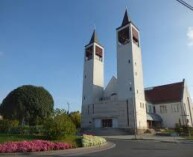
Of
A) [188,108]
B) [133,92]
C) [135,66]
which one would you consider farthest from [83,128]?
[188,108]

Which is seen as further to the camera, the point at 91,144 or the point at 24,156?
the point at 91,144

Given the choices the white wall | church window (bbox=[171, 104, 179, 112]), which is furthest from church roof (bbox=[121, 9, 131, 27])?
church window (bbox=[171, 104, 179, 112])

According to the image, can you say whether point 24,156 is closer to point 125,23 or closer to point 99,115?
point 99,115

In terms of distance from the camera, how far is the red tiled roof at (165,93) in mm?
53531

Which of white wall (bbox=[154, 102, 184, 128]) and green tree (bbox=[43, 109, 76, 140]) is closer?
green tree (bbox=[43, 109, 76, 140])

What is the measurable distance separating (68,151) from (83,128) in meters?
37.9

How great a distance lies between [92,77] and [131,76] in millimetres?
12391

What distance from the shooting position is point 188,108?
54.6 metres

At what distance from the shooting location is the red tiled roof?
53.5m

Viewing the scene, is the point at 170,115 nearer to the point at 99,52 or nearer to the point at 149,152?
the point at 99,52

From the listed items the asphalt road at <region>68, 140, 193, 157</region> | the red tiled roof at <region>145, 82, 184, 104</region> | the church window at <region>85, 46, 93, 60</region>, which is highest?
the church window at <region>85, 46, 93, 60</region>

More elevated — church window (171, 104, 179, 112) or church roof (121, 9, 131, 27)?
church roof (121, 9, 131, 27)

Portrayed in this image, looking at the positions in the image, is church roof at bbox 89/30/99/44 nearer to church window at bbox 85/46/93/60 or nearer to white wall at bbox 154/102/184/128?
church window at bbox 85/46/93/60

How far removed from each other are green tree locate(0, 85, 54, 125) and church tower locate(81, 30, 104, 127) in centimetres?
967
